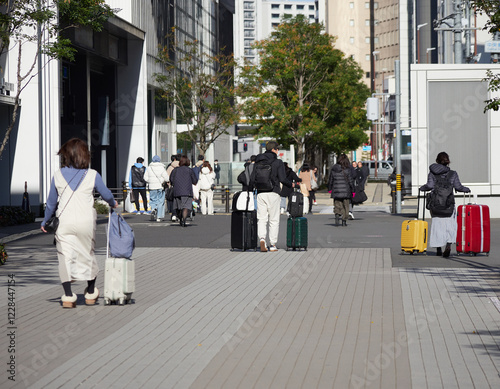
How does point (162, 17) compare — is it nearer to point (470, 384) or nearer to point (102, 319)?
point (102, 319)

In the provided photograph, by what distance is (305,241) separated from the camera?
15.6 meters

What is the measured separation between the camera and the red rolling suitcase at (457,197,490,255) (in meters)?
14.5

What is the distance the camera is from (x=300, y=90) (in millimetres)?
51000

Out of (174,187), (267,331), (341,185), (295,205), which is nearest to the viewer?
(267,331)

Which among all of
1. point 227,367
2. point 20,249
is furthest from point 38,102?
point 227,367

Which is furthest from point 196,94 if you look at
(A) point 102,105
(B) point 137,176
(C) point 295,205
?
(C) point 295,205

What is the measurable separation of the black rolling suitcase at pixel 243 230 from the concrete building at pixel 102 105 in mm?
11595

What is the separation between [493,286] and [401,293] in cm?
135

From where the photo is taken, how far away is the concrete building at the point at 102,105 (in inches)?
1040

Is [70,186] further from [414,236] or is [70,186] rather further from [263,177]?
[414,236]

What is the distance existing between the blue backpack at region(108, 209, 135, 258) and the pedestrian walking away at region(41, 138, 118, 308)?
0.29 m

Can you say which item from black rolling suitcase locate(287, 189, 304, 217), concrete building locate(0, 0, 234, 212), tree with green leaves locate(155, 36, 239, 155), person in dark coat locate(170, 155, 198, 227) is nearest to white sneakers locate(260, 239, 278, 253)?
black rolling suitcase locate(287, 189, 304, 217)

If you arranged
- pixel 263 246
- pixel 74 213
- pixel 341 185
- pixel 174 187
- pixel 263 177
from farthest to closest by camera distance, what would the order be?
pixel 341 185 → pixel 174 187 → pixel 263 246 → pixel 263 177 → pixel 74 213

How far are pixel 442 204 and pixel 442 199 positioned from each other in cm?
8
